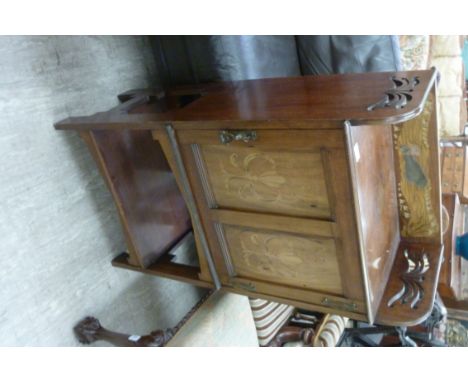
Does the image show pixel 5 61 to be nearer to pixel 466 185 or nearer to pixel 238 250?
pixel 238 250

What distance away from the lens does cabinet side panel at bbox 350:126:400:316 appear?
778 mm

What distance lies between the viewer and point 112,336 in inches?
42.5

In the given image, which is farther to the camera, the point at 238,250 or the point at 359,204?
the point at 238,250

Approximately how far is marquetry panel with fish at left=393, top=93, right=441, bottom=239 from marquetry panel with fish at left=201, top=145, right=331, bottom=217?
34 centimetres

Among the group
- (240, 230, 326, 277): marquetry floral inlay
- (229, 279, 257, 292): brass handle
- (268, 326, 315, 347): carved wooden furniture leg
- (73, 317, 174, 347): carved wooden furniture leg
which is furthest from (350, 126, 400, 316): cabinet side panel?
(268, 326, 315, 347): carved wooden furniture leg

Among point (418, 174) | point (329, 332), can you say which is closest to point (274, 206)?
point (418, 174)

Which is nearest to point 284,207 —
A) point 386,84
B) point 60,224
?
point 386,84

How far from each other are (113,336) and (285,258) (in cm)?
51

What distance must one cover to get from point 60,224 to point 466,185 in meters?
2.03

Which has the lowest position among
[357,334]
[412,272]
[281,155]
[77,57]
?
[357,334]

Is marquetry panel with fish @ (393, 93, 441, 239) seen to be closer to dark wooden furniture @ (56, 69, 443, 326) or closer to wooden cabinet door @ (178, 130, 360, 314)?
dark wooden furniture @ (56, 69, 443, 326)

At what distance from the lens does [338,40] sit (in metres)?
1.28
